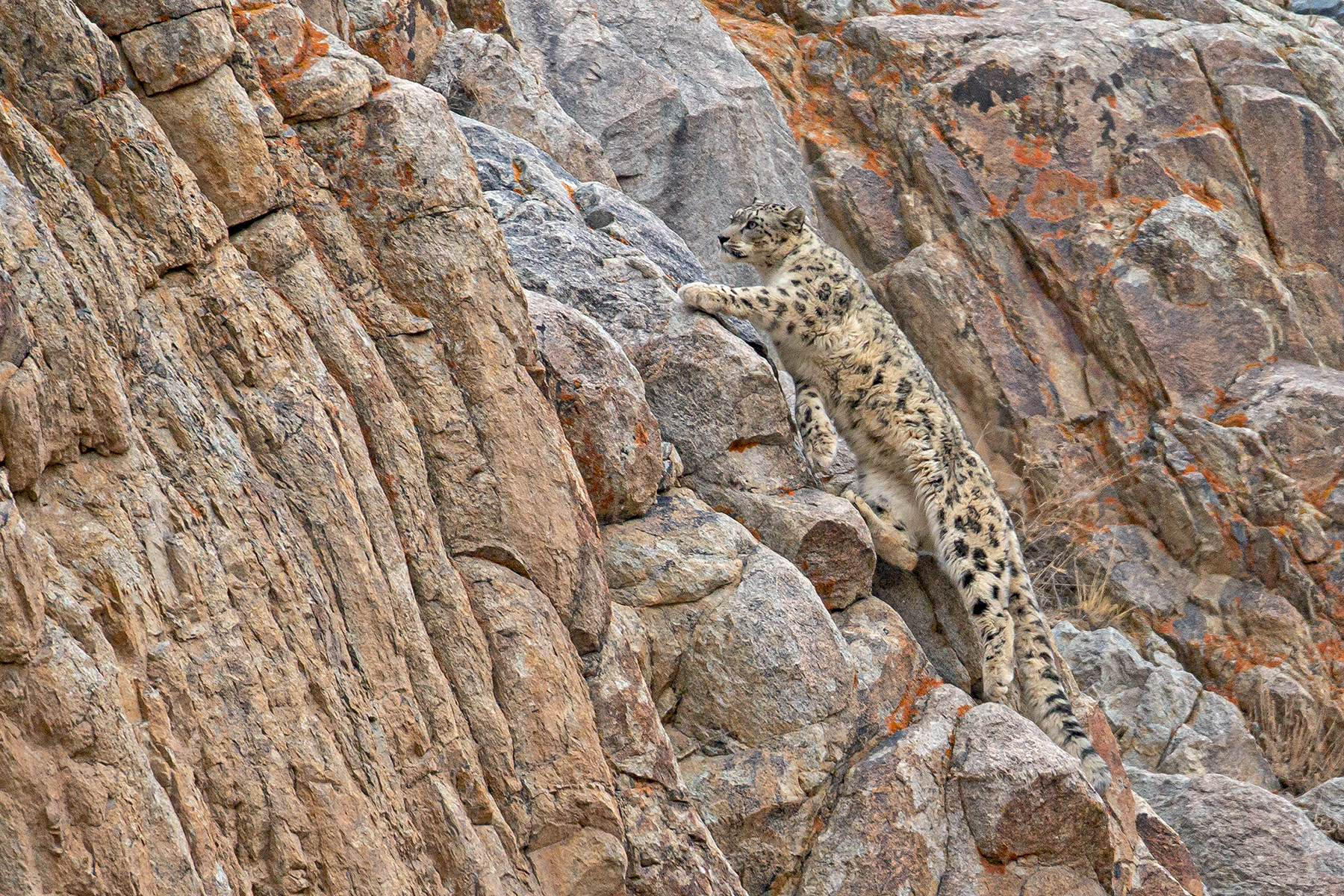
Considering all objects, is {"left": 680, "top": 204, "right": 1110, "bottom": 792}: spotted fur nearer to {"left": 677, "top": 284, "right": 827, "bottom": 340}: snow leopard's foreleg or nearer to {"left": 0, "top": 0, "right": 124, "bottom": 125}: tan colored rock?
{"left": 677, "top": 284, "right": 827, "bottom": 340}: snow leopard's foreleg

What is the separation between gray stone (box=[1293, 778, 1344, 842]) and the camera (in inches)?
384

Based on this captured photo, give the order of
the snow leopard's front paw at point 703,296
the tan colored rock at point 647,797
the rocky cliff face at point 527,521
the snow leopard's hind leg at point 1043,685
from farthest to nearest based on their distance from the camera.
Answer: the snow leopard's front paw at point 703,296
the snow leopard's hind leg at point 1043,685
the tan colored rock at point 647,797
the rocky cliff face at point 527,521

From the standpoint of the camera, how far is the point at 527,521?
207 inches

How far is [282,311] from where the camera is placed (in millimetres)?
4621

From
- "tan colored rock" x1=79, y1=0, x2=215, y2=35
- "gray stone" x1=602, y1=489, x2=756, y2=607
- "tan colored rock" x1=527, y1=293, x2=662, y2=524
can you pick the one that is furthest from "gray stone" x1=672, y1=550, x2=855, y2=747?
"tan colored rock" x1=79, y1=0, x2=215, y2=35

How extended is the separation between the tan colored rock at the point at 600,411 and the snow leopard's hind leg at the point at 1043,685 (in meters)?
3.04

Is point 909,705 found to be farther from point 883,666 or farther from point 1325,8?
point 1325,8

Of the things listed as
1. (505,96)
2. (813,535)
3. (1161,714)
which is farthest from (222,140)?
(1161,714)

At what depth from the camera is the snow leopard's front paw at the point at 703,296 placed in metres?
7.53

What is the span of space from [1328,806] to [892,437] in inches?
204

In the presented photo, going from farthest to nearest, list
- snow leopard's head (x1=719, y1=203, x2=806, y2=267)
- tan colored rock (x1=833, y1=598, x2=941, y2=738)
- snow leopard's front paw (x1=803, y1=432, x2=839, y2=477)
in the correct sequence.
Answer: snow leopard's head (x1=719, y1=203, x2=806, y2=267), snow leopard's front paw (x1=803, y1=432, x2=839, y2=477), tan colored rock (x1=833, y1=598, x2=941, y2=738)

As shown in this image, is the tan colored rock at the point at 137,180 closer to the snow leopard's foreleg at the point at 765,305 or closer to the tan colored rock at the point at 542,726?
the tan colored rock at the point at 542,726

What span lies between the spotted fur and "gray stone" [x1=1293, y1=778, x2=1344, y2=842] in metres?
3.83

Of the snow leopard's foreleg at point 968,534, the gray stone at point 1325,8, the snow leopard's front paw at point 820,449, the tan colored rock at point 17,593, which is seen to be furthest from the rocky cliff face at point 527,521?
the gray stone at point 1325,8
